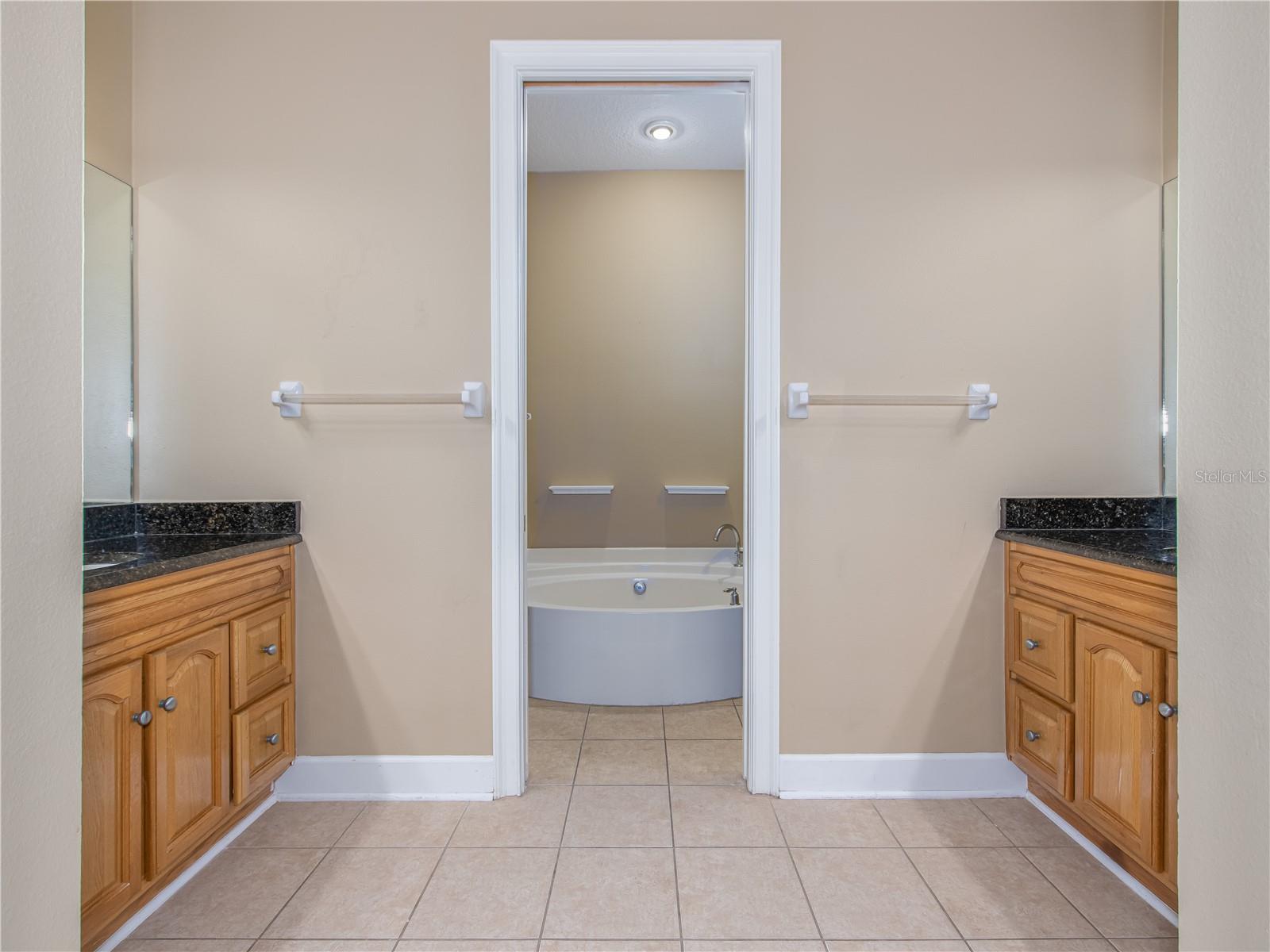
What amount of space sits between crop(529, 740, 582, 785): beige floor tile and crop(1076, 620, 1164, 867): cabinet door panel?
4.76ft

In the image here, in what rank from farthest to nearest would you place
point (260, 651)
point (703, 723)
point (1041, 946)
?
point (703, 723) → point (260, 651) → point (1041, 946)

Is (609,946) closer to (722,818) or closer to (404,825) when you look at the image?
(722,818)

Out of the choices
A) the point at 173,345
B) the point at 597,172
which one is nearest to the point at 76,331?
the point at 173,345

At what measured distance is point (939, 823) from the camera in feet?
6.15

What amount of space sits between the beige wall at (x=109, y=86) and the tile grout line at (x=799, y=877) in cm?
267

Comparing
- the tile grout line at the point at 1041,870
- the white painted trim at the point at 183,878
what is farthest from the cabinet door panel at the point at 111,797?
the tile grout line at the point at 1041,870

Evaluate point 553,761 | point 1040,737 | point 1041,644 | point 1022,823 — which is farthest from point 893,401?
point 553,761

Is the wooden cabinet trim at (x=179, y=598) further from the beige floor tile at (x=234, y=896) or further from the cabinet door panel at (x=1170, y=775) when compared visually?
the cabinet door panel at (x=1170, y=775)

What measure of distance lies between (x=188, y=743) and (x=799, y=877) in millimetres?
1489

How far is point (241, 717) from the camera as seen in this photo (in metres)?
1.70

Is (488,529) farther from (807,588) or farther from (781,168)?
(781,168)

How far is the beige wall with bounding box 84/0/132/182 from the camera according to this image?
72.9 inches

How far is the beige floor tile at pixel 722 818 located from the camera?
1.78m

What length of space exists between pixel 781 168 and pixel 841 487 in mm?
986
